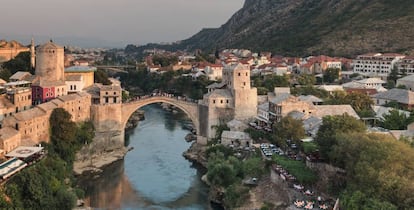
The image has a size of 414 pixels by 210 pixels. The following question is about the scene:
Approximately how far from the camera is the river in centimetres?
2205

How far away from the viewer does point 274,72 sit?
48.5 meters

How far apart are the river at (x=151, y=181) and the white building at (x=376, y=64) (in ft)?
69.2

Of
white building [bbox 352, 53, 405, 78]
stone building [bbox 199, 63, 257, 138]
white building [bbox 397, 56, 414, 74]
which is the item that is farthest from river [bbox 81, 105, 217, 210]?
white building [bbox 352, 53, 405, 78]

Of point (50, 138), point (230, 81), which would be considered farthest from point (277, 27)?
point (50, 138)

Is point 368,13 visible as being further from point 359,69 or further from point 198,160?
point 198,160

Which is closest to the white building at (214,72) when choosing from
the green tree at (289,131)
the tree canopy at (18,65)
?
the tree canopy at (18,65)

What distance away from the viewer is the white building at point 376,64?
46.3 meters

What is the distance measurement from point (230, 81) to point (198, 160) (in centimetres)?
556

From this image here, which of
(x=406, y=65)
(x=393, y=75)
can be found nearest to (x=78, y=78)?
(x=393, y=75)

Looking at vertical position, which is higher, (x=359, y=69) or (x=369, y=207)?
(x=359, y=69)

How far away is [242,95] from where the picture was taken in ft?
98.6

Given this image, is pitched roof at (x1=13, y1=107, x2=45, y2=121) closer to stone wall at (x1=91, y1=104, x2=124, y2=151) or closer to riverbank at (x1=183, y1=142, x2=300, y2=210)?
stone wall at (x1=91, y1=104, x2=124, y2=151)

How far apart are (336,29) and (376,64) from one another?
18.3m

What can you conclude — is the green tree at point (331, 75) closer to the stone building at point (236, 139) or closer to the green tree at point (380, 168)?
the stone building at point (236, 139)
